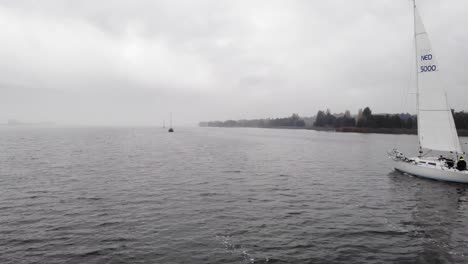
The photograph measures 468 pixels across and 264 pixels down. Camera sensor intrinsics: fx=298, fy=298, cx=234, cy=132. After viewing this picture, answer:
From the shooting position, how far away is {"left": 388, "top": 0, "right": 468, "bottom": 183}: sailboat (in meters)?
37.3

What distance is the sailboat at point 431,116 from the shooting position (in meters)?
37.3

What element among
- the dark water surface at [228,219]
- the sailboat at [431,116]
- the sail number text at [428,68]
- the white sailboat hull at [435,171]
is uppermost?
the sail number text at [428,68]

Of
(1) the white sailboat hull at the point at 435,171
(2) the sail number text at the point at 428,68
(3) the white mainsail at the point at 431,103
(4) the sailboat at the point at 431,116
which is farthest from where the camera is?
(2) the sail number text at the point at 428,68

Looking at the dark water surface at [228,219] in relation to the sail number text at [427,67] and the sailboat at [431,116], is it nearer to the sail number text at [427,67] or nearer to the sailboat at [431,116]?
the sailboat at [431,116]

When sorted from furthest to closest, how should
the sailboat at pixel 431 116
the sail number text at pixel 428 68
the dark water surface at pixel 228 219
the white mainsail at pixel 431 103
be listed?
the sail number text at pixel 428 68
the white mainsail at pixel 431 103
the sailboat at pixel 431 116
the dark water surface at pixel 228 219

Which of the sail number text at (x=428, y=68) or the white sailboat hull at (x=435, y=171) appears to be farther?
the sail number text at (x=428, y=68)

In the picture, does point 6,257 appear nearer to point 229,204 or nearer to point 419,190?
point 229,204

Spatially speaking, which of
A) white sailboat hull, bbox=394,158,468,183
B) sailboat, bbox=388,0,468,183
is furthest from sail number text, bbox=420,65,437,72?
white sailboat hull, bbox=394,158,468,183

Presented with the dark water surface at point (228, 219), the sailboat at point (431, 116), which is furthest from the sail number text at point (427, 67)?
the dark water surface at point (228, 219)

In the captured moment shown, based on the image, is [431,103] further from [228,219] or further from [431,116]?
[228,219]

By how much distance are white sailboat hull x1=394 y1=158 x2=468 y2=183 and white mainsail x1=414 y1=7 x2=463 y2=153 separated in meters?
2.98

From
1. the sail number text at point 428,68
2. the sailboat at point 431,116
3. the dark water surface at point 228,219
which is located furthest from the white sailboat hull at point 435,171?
the sail number text at point 428,68

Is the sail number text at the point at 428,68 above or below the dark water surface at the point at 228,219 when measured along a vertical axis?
above

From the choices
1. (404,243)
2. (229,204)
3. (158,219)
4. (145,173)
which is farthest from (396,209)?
(145,173)
